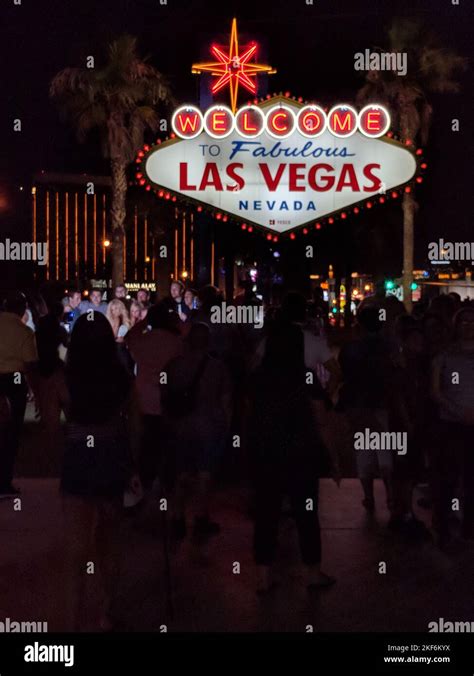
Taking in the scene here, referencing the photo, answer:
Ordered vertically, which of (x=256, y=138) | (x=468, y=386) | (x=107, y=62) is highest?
(x=107, y=62)

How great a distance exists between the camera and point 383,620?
619 cm

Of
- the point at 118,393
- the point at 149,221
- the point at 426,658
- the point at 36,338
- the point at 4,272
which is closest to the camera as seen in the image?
the point at 426,658

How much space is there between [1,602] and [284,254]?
46228 millimetres

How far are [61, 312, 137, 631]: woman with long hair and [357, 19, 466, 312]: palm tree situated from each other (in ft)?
88.4

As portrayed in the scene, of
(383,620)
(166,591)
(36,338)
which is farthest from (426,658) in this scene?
(36,338)

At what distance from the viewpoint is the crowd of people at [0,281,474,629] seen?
5996 millimetres

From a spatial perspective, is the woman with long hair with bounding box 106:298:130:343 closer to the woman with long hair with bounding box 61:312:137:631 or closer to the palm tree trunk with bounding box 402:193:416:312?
the woman with long hair with bounding box 61:312:137:631

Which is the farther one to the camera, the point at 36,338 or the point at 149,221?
the point at 149,221

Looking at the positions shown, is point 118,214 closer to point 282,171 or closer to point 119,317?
point 282,171

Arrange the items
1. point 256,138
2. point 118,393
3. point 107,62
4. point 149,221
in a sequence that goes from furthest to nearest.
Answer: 1. point 149,221
2. point 107,62
3. point 256,138
4. point 118,393

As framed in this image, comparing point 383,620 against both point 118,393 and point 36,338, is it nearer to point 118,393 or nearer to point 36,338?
point 118,393

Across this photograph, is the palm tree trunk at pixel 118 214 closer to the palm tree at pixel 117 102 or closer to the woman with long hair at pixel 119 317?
the palm tree at pixel 117 102

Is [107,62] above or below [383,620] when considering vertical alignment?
above

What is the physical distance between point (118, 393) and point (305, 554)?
1.74 metres
